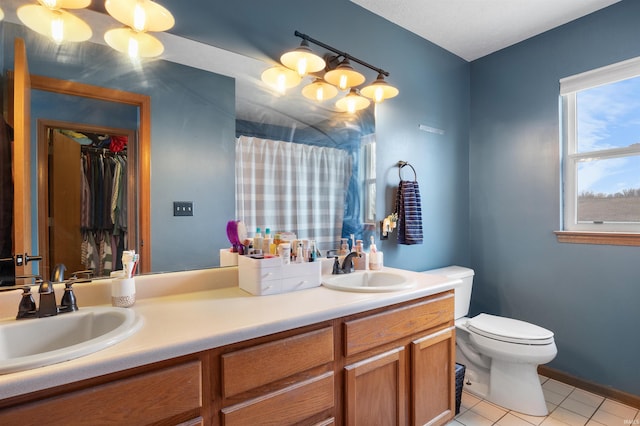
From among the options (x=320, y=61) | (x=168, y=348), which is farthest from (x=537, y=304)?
(x=168, y=348)

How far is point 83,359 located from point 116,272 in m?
0.59

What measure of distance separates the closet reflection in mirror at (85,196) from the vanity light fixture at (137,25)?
0.35m

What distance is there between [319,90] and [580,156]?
187cm

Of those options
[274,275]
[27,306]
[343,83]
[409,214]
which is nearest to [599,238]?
[409,214]

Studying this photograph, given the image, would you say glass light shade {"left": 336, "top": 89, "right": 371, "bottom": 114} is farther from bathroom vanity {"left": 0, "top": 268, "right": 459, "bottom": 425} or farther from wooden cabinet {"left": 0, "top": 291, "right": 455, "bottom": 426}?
wooden cabinet {"left": 0, "top": 291, "right": 455, "bottom": 426}

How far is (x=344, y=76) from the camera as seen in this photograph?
1.82 metres

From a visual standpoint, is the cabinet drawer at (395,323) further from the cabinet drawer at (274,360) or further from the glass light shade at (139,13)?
the glass light shade at (139,13)

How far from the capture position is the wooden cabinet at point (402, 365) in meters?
1.24

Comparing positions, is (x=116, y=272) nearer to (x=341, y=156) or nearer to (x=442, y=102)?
(x=341, y=156)

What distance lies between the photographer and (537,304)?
2.39 metres

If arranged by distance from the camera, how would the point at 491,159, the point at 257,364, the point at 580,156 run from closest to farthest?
1. the point at 257,364
2. the point at 580,156
3. the point at 491,159

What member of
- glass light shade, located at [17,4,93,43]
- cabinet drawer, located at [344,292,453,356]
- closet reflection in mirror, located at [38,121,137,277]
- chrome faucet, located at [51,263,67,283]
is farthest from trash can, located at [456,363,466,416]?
glass light shade, located at [17,4,93,43]

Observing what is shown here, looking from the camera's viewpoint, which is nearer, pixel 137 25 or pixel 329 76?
Answer: pixel 137 25

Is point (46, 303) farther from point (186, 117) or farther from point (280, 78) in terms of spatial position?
point (280, 78)
